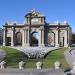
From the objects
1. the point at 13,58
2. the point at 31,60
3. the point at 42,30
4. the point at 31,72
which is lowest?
the point at 31,60

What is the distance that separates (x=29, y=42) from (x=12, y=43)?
5964 mm

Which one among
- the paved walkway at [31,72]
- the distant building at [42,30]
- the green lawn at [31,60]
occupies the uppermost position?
the distant building at [42,30]

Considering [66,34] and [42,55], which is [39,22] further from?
[42,55]

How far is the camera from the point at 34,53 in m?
47.2

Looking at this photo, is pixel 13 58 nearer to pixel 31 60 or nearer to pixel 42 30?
pixel 31 60

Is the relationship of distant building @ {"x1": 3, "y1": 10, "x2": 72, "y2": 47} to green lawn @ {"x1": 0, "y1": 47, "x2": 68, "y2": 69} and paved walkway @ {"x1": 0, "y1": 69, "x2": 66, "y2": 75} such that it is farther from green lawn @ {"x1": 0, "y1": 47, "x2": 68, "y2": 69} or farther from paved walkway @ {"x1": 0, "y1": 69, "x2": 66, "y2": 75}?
paved walkway @ {"x1": 0, "y1": 69, "x2": 66, "y2": 75}

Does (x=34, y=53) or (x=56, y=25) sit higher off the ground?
(x=56, y=25)

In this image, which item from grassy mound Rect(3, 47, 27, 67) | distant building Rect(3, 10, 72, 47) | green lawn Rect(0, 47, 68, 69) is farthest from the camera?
distant building Rect(3, 10, 72, 47)

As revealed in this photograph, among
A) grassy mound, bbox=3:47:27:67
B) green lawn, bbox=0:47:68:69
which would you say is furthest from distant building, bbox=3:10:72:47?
green lawn, bbox=0:47:68:69

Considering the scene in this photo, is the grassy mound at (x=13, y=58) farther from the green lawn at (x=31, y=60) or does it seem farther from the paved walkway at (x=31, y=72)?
the paved walkway at (x=31, y=72)

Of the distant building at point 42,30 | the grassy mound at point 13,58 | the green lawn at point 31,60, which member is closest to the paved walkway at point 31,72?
the green lawn at point 31,60

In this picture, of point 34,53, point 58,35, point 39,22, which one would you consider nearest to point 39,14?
point 39,22

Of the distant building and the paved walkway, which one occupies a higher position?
the distant building

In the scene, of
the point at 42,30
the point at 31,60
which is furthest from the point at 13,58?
the point at 42,30
